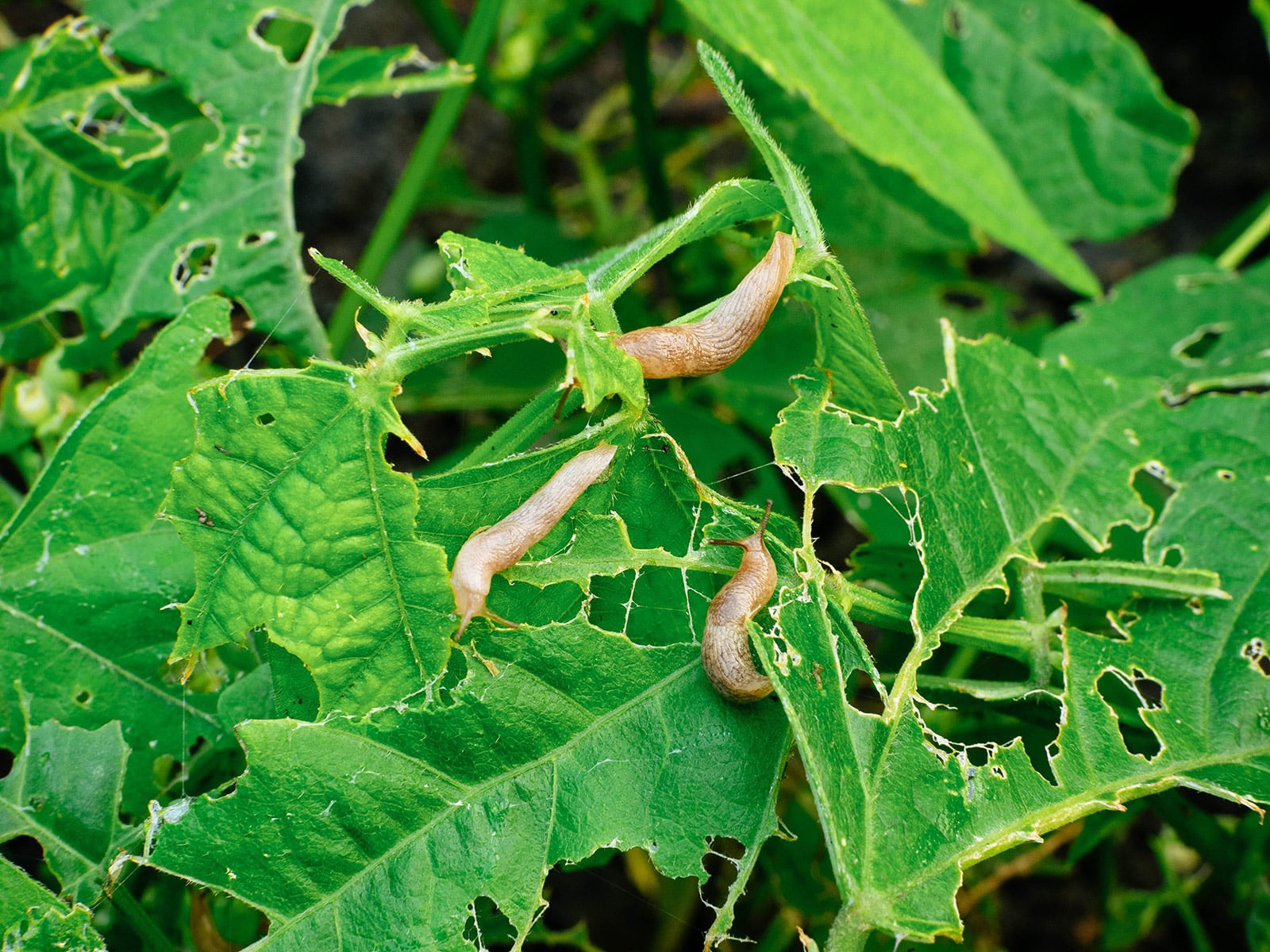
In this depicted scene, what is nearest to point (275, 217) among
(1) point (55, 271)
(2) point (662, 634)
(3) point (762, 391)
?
(1) point (55, 271)

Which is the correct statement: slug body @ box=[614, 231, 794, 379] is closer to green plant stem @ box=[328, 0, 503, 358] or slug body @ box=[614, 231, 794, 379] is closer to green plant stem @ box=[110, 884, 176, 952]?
green plant stem @ box=[110, 884, 176, 952]

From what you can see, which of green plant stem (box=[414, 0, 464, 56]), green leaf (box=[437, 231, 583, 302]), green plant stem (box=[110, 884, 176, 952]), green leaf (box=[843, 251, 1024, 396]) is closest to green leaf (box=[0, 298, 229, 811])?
green plant stem (box=[110, 884, 176, 952])

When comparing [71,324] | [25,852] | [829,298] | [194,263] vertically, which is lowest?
[25,852]

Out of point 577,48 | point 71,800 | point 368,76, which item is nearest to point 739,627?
point 71,800

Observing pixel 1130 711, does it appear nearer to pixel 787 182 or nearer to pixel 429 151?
pixel 787 182

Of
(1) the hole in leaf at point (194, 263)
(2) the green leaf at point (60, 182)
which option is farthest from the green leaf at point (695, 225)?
(2) the green leaf at point (60, 182)
